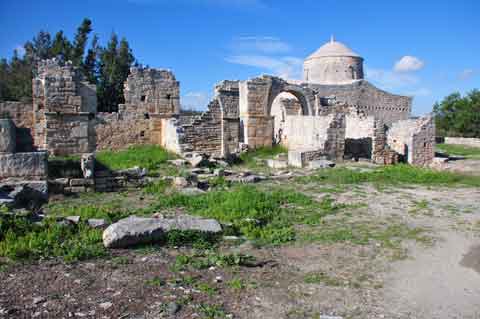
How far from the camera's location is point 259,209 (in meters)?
6.83

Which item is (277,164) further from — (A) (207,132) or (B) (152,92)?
(B) (152,92)

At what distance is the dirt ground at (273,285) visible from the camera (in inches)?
131

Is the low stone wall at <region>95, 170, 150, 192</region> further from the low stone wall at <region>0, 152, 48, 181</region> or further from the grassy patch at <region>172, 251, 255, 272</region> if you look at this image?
the grassy patch at <region>172, 251, 255, 272</region>

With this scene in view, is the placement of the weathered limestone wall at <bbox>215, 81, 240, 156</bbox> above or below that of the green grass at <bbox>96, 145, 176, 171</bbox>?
above

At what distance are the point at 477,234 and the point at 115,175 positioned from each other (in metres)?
7.18

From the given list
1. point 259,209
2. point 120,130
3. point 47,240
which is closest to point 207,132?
point 120,130

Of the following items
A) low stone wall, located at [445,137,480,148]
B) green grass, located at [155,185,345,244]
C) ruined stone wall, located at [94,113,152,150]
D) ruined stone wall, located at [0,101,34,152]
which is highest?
ruined stone wall, located at [0,101,34,152]

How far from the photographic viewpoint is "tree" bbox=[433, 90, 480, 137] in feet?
117

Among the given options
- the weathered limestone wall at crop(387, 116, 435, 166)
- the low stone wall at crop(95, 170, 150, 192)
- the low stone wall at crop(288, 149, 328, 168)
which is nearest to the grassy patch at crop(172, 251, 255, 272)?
the low stone wall at crop(95, 170, 150, 192)

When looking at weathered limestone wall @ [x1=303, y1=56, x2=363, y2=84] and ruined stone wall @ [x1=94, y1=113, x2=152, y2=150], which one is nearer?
ruined stone wall @ [x1=94, y1=113, x2=152, y2=150]

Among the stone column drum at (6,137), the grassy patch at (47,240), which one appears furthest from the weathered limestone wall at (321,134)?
the grassy patch at (47,240)

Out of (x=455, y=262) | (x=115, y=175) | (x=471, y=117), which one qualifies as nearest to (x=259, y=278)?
(x=455, y=262)

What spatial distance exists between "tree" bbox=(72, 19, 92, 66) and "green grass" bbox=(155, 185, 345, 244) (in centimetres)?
2367

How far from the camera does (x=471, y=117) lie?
117 feet
